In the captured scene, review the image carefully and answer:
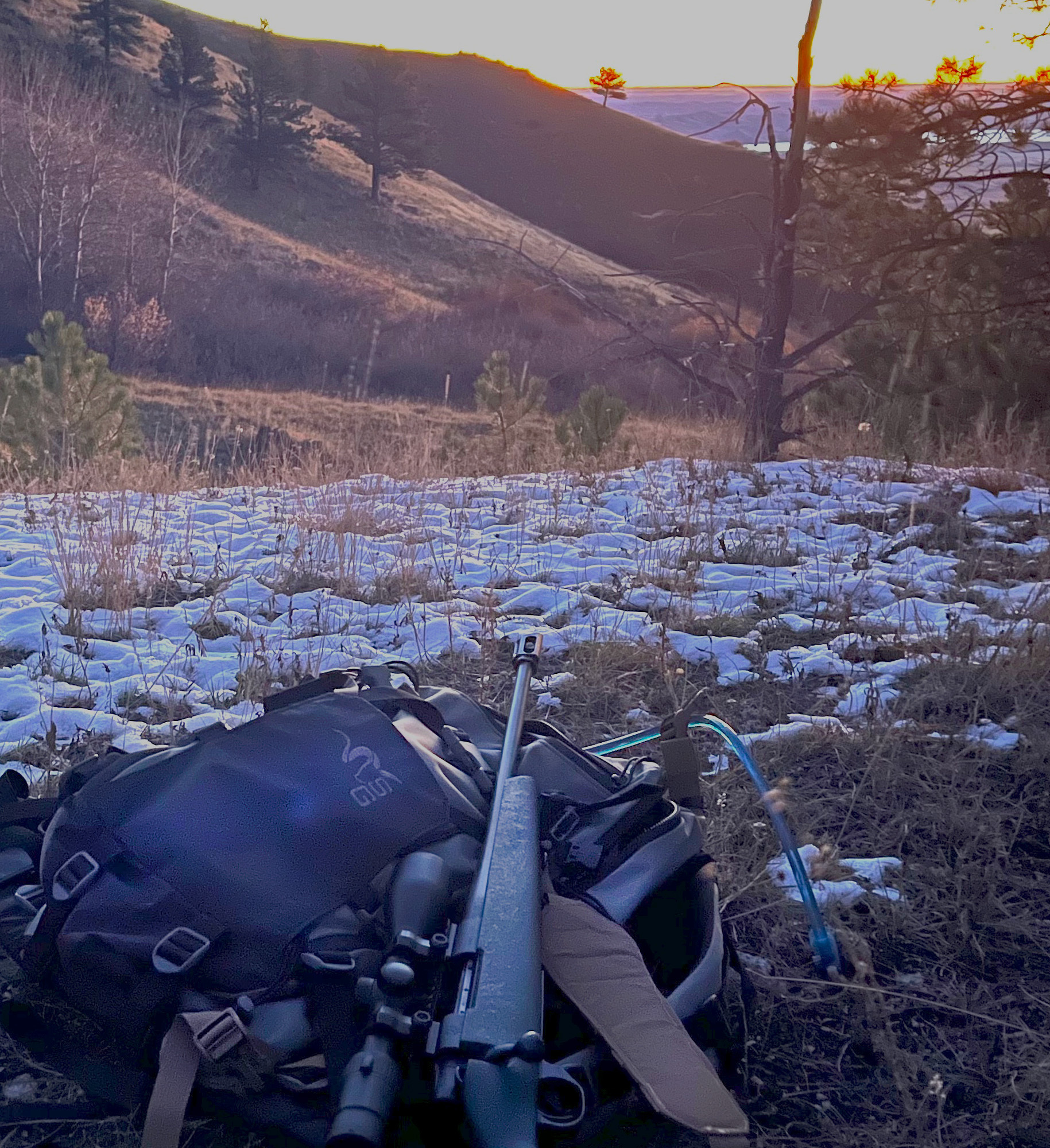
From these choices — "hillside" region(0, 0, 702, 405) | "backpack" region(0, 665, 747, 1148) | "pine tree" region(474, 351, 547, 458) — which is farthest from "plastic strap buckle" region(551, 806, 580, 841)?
"hillside" region(0, 0, 702, 405)

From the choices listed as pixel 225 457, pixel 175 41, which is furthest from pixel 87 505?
pixel 175 41

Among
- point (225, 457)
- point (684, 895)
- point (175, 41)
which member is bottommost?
point (225, 457)

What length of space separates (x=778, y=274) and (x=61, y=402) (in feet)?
25.5

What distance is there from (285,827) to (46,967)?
0.44m

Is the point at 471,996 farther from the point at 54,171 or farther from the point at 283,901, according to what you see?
the point at 54,171

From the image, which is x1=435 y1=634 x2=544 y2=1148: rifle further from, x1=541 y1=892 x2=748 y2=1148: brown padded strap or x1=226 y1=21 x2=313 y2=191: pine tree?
x1=226 y1=21 x2=313 y2=191: pine tree

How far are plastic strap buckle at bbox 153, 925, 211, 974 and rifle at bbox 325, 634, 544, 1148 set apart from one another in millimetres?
227

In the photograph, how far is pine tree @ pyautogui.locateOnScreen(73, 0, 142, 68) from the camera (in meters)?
41.3

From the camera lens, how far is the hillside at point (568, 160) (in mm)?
52438

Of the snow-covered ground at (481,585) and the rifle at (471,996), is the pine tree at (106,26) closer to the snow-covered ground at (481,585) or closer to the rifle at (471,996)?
the snow-covered ground at (481,585)

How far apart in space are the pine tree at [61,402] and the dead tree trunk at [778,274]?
6.82 meters

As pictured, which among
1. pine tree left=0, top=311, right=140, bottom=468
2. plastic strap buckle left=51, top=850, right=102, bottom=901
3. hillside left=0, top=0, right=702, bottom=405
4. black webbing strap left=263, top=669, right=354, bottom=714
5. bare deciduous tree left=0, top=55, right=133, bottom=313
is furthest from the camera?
hillside left=0, top=0, right=702, bottom=405

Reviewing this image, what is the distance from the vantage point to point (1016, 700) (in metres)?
2.93

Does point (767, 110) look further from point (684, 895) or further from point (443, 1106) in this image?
point (443, 1106)
